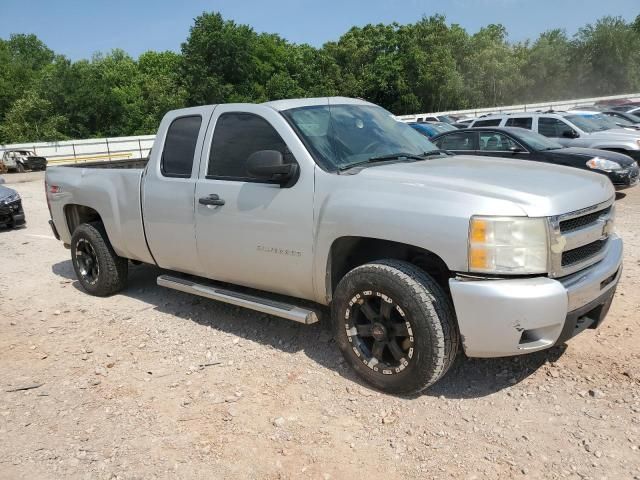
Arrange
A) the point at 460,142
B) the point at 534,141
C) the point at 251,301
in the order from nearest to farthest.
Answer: the point at 251,301
the point at 534,141
the point at 460,142

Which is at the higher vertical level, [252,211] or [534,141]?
[252,211]

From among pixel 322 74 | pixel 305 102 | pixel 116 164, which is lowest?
pixel 116 164

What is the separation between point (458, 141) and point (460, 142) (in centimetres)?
5

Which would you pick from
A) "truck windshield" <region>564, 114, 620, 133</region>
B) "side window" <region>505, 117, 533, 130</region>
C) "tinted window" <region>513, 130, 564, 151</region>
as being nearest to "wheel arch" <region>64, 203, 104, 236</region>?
"tinted window" <region>513, 130, 564, 151</region>

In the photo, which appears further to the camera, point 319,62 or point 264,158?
point 319,62

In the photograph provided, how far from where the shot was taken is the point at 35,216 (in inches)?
504

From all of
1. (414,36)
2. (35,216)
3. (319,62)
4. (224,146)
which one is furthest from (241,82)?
(224,146)

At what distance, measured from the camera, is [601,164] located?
999 centimetres

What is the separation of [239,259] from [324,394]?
1.25 metres

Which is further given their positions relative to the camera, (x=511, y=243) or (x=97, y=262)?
(x=97, y=262)

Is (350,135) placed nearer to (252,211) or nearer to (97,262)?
(252,211)

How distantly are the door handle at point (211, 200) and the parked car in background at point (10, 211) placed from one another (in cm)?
784

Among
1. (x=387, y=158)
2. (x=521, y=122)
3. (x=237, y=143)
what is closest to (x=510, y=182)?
(x=387, y=158)

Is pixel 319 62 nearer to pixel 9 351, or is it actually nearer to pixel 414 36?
pixel 414 36
